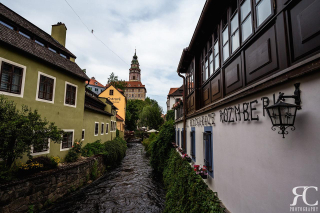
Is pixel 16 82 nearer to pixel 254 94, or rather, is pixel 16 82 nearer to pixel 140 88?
pixel 254 94

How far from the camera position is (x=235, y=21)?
407cm

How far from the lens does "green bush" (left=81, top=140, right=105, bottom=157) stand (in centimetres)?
1363

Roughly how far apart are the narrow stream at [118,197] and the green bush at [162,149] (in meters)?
1.13

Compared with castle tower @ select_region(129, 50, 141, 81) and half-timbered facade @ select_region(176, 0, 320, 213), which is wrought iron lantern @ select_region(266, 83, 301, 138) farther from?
castle tower @ select_region(129, 50, 141, 81)

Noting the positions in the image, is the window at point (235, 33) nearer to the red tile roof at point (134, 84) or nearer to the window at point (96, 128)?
the window at point (96, 128)

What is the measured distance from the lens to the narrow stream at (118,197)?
8.19 meters

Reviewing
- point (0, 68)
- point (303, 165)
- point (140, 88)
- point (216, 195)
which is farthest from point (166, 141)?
point (140, 88)

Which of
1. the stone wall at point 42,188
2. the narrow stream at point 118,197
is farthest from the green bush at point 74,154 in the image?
the narrow stream at point 118,197

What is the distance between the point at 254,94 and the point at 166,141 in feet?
37.4

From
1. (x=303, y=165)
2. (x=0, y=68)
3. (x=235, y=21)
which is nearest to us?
(x=303, y=165)

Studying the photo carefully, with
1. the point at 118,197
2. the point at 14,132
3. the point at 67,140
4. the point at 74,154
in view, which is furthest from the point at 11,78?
the point at 118,197

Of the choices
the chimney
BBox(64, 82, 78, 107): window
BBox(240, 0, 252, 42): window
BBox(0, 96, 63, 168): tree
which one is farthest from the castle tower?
BBox(240, 0, 252, 42): window

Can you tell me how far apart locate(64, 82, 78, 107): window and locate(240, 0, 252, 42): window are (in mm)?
11112

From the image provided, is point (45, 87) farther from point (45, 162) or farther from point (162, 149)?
point (162, 149)
